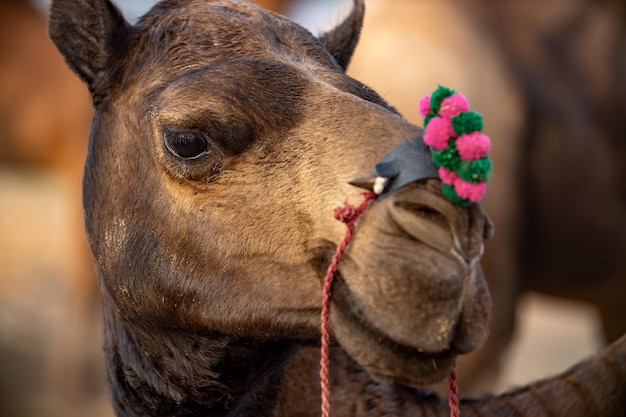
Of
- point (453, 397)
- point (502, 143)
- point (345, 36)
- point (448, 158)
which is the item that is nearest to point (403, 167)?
point (448, 158)

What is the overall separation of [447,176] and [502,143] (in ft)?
13.5

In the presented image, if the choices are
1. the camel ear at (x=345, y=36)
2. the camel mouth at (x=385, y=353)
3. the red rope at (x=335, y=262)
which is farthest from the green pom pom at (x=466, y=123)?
the camel ear at (x=345, y=36)

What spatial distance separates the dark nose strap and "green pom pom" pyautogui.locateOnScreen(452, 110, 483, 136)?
0.09 metres

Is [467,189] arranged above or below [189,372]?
above

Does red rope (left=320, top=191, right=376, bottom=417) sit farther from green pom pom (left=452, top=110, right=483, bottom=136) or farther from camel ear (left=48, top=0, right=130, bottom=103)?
camel ear (left=48, top=0, right=130, bottom=103)

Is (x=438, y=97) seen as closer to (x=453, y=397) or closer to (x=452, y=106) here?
(x=452, y=106)

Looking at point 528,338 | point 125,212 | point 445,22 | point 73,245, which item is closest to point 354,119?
point 125,212

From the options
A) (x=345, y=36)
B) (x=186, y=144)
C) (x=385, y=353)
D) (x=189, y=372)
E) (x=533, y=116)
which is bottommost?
(x=533, y=116)

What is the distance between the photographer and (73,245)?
9.05m

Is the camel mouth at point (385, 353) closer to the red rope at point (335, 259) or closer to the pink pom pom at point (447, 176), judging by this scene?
the red rope at point (335, 259)

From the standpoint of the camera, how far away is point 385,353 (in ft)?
7.25

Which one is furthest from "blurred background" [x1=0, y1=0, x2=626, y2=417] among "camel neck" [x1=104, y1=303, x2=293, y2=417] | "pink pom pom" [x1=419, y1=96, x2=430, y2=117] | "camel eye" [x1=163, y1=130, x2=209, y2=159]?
"pink pom pom" [x1=419, y1=96, x2=430, y2=117]

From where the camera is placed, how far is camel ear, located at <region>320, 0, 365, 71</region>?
327 cm

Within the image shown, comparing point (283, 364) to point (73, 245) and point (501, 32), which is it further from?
point (73, 245)
